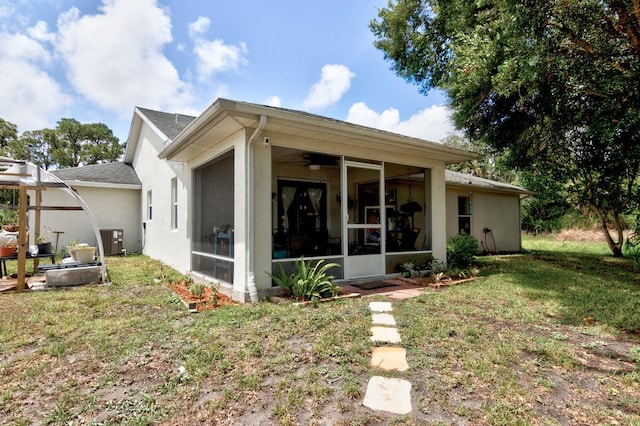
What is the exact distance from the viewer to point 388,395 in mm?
2408

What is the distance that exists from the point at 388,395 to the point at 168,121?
37.0ft

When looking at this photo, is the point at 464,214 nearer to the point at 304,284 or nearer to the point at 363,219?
the point at 363,219

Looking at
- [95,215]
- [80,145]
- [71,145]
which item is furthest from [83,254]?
[71,145]

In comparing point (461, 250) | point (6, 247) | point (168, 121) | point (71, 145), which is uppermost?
point (71, 145)

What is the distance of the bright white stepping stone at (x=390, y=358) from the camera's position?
2.84 m

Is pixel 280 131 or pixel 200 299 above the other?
pixel 280 131

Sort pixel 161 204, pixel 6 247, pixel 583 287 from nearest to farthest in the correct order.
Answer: pixel 583 287
pixel 6 247
pixel 161 204

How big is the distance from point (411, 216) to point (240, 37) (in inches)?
275

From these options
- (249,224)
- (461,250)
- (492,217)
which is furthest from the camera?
(492,217)

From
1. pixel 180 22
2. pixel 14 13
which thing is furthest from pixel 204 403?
pixel 180 22

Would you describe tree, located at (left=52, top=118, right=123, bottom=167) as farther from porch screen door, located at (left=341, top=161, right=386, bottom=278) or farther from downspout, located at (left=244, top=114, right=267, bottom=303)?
porch screen door, located at (left=341, top=161, right=386, bottom=278)

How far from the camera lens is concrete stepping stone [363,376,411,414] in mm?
2252

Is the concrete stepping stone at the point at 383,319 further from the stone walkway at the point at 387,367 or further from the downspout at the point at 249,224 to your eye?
the downspout at the point at 249,224

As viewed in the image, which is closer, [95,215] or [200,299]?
[200,299]
